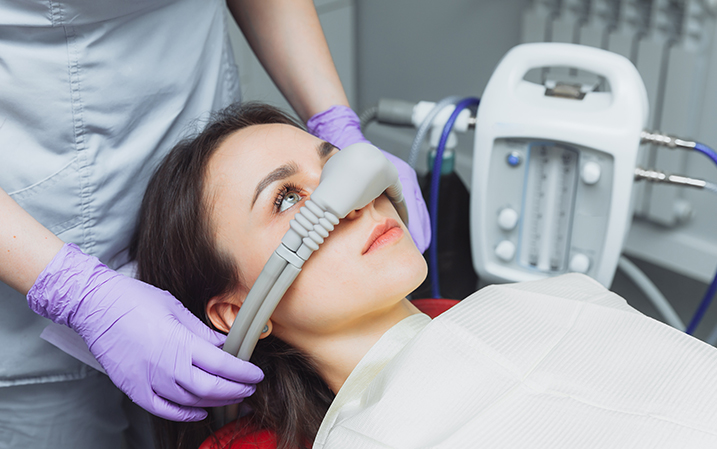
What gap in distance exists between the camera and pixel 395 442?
33.8 inches

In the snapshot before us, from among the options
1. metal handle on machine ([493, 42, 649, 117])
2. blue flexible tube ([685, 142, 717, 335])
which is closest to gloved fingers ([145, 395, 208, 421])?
metal handle on machine ([493, 42, 649, 117])

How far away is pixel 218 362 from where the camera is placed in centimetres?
94

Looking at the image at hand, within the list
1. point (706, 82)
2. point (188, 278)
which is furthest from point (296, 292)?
point (706, 82)

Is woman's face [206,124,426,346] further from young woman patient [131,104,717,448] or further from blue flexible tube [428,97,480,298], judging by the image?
blue flexible tube [428,97,480,298]

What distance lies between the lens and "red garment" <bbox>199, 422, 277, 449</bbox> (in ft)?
3.41

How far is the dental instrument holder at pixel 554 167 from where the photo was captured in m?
1.26

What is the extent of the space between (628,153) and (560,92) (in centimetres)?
20

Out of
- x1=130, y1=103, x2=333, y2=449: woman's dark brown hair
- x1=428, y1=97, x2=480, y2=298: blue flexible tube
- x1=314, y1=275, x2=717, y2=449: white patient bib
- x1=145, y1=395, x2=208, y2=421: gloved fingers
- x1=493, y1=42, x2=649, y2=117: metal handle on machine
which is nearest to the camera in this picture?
x1=314, y1=275, x2=717, y2=449: white patient bib

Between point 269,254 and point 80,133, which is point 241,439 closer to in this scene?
point 269,254

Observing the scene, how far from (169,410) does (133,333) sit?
0.14 m

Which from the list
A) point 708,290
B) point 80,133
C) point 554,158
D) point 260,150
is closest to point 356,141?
point 260,150

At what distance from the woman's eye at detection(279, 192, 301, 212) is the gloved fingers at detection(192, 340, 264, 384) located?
24 cm

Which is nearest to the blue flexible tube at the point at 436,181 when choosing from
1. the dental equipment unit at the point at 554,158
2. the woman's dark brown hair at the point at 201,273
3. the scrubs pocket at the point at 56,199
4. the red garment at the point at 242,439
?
the dental equipment unit at the point at 554,158

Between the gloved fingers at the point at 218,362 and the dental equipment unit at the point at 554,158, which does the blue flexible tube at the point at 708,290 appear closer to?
the dental equipment unit at the point at 554,158
